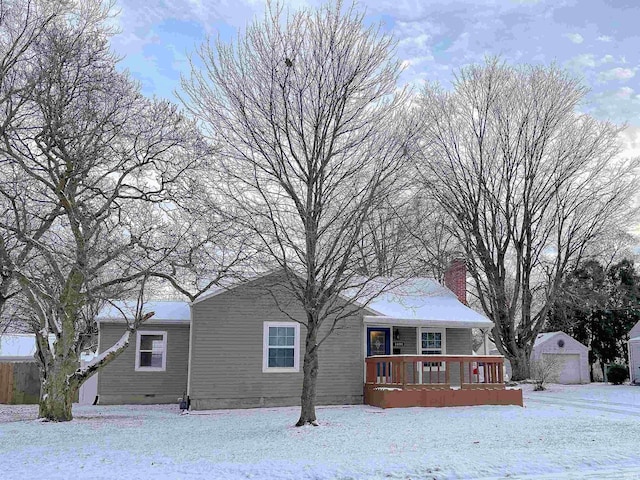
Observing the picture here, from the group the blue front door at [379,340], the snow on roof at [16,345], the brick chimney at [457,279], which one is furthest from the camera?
the snow on roof at [16,345]

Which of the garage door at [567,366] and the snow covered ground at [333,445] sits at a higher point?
the garage door at [567,366]

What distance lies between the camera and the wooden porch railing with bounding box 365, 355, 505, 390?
14.9 metres

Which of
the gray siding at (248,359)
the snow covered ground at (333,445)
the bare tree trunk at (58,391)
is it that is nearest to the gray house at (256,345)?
the gray siding at (248,359)

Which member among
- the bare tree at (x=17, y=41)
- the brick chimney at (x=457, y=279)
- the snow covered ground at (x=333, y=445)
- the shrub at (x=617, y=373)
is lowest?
the snow covered ground at (x=333, y=445)

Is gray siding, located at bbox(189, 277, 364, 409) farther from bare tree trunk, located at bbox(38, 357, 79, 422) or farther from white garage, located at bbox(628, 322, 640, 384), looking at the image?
white garage, located at bbox(628, 322, 640, 384)

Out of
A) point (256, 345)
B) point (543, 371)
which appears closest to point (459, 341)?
point (256, 345)

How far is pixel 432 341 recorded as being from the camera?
1753 centimetres

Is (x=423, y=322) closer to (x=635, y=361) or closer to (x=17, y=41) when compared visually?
(x=17, y=41)

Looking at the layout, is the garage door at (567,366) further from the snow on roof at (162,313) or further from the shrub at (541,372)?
the snow on roof at (162,313)

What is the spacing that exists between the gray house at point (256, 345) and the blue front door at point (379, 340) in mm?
30

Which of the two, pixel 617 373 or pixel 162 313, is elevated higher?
pixel 162 313

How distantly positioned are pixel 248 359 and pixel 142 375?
3.87 m

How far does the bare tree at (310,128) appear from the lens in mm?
11461

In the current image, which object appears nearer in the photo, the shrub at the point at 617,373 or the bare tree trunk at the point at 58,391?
the bare tree trunk at the point at 58,391
